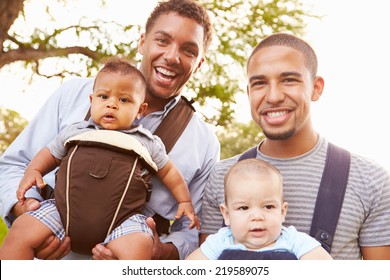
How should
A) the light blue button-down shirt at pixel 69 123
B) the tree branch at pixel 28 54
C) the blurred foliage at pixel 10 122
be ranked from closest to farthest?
the light blue button-down shirt at pixel 69 123, the tree branch at pixel 28 54, the blurred foliage at pixel 10 122

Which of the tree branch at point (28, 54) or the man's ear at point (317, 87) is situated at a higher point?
the tree branch at point (28, 54)

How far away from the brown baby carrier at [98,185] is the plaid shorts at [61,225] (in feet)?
0.09

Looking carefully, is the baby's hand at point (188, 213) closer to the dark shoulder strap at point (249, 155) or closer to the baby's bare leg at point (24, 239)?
the dark shoulder strap at point (249, 155)

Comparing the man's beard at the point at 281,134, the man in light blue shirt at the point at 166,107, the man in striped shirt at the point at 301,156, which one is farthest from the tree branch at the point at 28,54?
the man's beard at the point at 281,134

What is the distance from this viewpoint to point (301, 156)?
2699 mm

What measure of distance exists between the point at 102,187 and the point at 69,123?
27.0 inches

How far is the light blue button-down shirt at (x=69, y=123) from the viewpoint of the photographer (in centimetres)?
307

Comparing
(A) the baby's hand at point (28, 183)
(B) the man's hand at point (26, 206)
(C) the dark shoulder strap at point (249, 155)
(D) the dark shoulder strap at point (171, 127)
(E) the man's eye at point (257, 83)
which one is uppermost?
(E) the man's eye at point (257, 83)

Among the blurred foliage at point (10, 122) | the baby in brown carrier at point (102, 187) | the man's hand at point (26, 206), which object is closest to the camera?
the baby in brown carrier at point (102, 187)

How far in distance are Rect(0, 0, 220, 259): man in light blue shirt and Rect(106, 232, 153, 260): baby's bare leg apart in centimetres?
49

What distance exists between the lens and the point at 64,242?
2639mm

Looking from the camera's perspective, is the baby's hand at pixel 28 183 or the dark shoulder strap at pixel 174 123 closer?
the baby's hand at pixel 28 183
